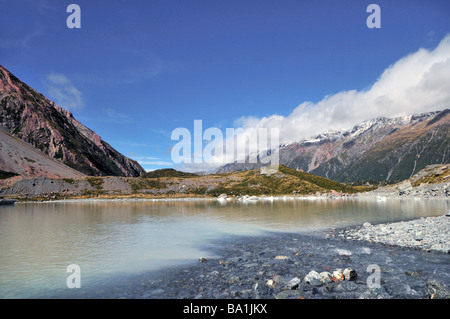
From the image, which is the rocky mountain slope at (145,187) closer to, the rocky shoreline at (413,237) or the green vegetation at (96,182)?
the green vegetation at (96,182)

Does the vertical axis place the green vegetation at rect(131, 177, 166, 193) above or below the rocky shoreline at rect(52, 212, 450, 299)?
above

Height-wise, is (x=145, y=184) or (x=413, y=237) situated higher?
(x=145, y=184)

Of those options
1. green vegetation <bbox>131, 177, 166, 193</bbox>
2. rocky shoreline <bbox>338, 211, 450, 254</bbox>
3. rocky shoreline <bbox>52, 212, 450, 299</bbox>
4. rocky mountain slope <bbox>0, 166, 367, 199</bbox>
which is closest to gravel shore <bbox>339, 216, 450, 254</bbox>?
rocky shoreline <bbox>338, 211, 450, 254</bbox>

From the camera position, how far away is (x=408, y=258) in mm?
20562

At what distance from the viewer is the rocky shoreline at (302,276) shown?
1408 centimetres

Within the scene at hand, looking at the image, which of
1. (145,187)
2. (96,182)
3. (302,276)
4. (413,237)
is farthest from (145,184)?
(302,276)

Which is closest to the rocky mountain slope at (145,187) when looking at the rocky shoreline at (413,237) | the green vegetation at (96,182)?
the green vegetation at (96,182)

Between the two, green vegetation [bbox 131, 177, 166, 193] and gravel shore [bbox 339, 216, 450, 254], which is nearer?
gravel shore [bbox 339, 216, 450, 254]

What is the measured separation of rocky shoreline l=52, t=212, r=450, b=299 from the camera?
46.2 feet

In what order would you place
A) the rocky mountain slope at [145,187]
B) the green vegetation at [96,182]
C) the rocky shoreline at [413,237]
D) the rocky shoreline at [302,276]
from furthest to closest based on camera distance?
the green vegetation at [96,182]
the rocky mountain slope at [145,187]
the rocky shoreline at [413,237]
the rocky shoreline at [302,276]

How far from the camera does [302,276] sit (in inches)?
655

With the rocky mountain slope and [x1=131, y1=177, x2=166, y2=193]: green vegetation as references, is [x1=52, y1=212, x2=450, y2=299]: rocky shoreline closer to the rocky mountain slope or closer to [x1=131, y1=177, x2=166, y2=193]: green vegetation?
the rocky mountain slope

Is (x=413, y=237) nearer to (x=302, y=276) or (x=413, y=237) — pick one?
(x=413, y=237)
